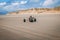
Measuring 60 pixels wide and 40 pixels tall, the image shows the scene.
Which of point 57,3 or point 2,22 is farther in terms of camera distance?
point 2,22

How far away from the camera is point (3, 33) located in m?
1.91

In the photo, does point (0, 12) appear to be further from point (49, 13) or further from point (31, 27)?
point (49, 13)

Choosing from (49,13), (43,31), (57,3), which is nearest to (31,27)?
(43,31)

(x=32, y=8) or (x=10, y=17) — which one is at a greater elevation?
(x=32, y=8)

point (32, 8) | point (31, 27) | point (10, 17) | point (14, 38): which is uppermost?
point (32, 8)

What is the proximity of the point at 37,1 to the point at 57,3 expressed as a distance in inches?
10.8

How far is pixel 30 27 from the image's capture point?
187 centimetres

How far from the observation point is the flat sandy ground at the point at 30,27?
1.82 meters

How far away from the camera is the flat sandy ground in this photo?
1819 mm

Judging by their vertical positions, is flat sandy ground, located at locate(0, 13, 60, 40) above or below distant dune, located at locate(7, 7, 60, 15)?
below

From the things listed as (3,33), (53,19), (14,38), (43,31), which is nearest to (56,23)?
(53,19)

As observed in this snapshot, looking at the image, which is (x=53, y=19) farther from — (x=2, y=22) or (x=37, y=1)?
(x=2, y=22)

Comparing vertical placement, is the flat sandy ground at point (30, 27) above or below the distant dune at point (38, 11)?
below

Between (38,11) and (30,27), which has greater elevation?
(38,11)
